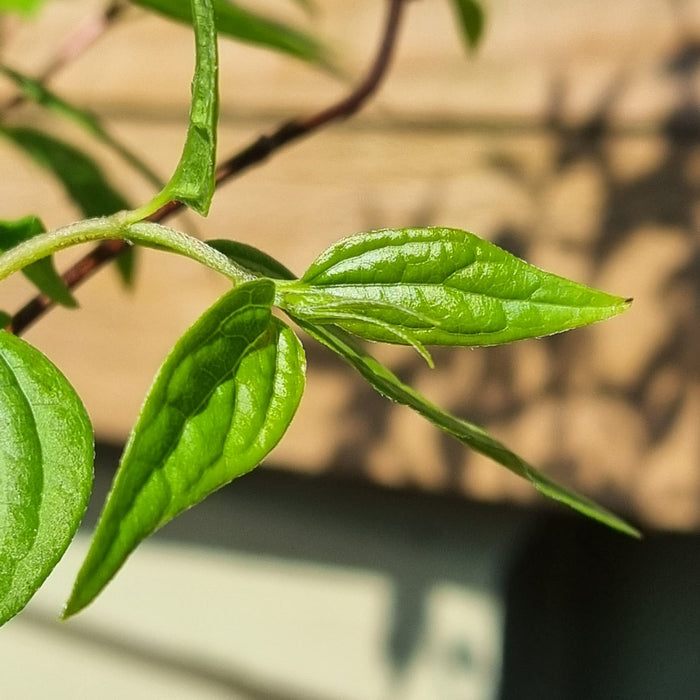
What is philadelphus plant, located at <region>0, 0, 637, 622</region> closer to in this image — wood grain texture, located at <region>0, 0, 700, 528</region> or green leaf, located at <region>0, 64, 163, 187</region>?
green leaf, located at <region>0, 64, 163, 187</region>

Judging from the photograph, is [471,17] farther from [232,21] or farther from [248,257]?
[248,257]

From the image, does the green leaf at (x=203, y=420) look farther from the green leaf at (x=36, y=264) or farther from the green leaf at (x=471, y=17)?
the green leaf at (x=471, y=17)

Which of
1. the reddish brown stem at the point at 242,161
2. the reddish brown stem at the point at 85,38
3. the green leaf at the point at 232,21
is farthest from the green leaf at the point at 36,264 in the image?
the reddish brown stem at the point at 85,38

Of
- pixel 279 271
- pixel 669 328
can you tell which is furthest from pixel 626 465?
pixel 279 271

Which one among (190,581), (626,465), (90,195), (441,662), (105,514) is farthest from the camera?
(190,581)

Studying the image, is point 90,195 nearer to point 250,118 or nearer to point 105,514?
point 105,514

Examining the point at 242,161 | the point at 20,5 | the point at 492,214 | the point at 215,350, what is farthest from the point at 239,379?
the point at 492,214

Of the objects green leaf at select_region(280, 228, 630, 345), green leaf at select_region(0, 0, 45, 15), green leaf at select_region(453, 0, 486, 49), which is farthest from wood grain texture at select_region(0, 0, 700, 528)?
green leaf at select_region(280, 228, 630, 345)

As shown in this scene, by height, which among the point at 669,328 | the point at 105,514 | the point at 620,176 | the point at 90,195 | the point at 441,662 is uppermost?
the point at 620,176
